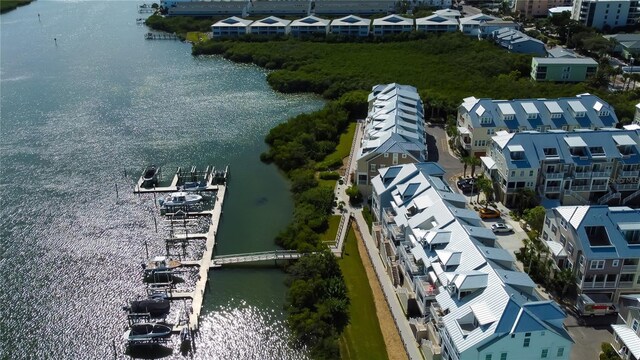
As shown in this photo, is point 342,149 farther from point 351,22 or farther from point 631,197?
point 351,22

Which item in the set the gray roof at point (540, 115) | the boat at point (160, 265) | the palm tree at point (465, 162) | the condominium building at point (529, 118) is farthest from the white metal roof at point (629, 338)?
the boat at point (160, 265)

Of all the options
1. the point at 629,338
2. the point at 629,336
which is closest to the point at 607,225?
the point at 629,336

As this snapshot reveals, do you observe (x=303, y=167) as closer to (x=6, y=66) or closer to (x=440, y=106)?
(x=440, y=106)

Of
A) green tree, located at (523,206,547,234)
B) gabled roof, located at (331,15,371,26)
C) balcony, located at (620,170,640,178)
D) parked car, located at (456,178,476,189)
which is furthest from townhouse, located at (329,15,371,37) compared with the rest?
green tree, located at (523,206,547,234)

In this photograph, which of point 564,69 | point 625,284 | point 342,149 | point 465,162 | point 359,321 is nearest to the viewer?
point 625,284

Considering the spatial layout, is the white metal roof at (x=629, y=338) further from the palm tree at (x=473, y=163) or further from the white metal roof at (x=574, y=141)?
the palm tree at (x=473, y=163)

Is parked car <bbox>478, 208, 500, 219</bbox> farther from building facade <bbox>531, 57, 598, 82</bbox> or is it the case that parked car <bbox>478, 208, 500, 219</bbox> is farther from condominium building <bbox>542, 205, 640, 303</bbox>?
building facade <bbox>531, 57, 598, 82</bbox>
